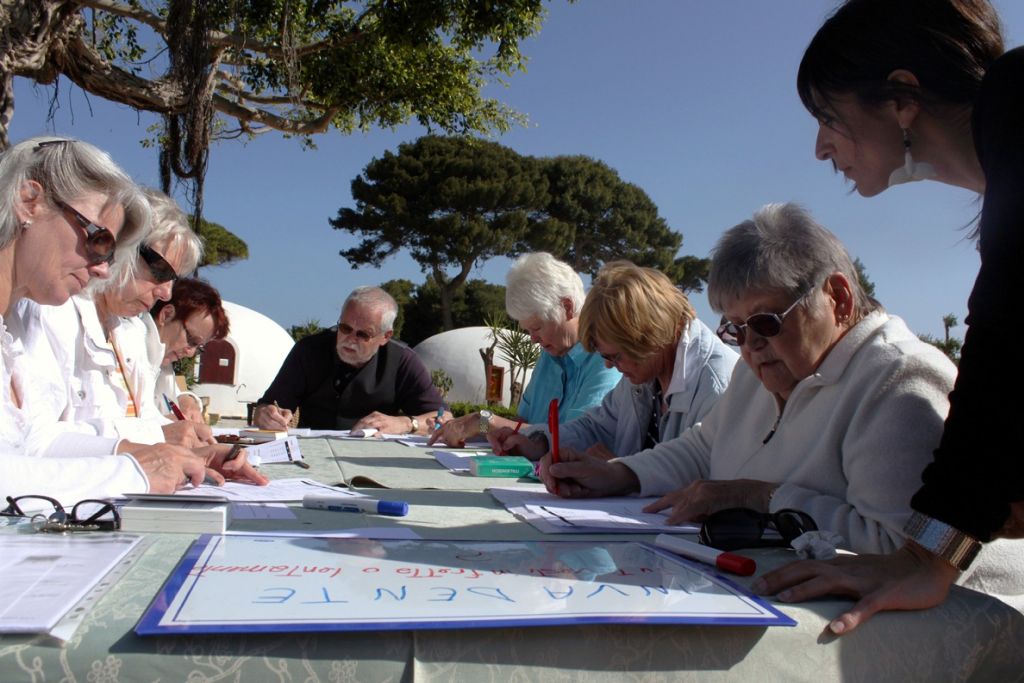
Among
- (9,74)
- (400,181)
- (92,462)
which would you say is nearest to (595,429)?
(92,462)

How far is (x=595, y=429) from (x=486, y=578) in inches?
101

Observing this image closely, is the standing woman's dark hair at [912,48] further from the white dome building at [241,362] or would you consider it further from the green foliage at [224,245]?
the green foliage at [224,245]

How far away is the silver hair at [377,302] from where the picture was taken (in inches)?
215

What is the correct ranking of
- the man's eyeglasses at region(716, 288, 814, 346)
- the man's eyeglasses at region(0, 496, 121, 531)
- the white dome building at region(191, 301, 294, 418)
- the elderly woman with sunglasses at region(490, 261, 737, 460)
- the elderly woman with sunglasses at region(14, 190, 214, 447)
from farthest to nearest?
the white dome building at region(191, 301, 294, 418) → the elderly woman with sunglasses at region(490, 261, 737, 460) → the elderly woman with sunglasses at region(14, 190, 214, 447) → the man's eyeglasses at region(716, 288, 814, 346) → the man's eyeglasses at region(0, 496, 121, 531)

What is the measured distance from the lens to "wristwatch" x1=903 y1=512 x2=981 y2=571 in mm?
1135

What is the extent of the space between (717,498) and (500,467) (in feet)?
3.49

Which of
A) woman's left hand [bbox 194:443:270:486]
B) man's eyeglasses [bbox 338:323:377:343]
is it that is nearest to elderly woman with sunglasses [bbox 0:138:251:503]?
woman's left hand [bbox 194:443:270:486]

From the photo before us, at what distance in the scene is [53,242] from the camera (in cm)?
197

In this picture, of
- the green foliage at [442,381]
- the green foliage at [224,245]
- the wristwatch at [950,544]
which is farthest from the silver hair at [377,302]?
the green foliage at [224,245]

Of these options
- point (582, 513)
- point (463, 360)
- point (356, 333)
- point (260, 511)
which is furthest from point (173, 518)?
point (463, 360)

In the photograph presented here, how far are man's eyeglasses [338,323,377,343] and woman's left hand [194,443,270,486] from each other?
307cm

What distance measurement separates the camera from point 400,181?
39.5 metres

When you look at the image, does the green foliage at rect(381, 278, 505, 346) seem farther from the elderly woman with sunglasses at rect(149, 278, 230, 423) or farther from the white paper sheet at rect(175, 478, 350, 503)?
the white paper sheet at rect(175, 478, 350, 503)

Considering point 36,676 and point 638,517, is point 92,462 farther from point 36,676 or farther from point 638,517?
point 638,517
